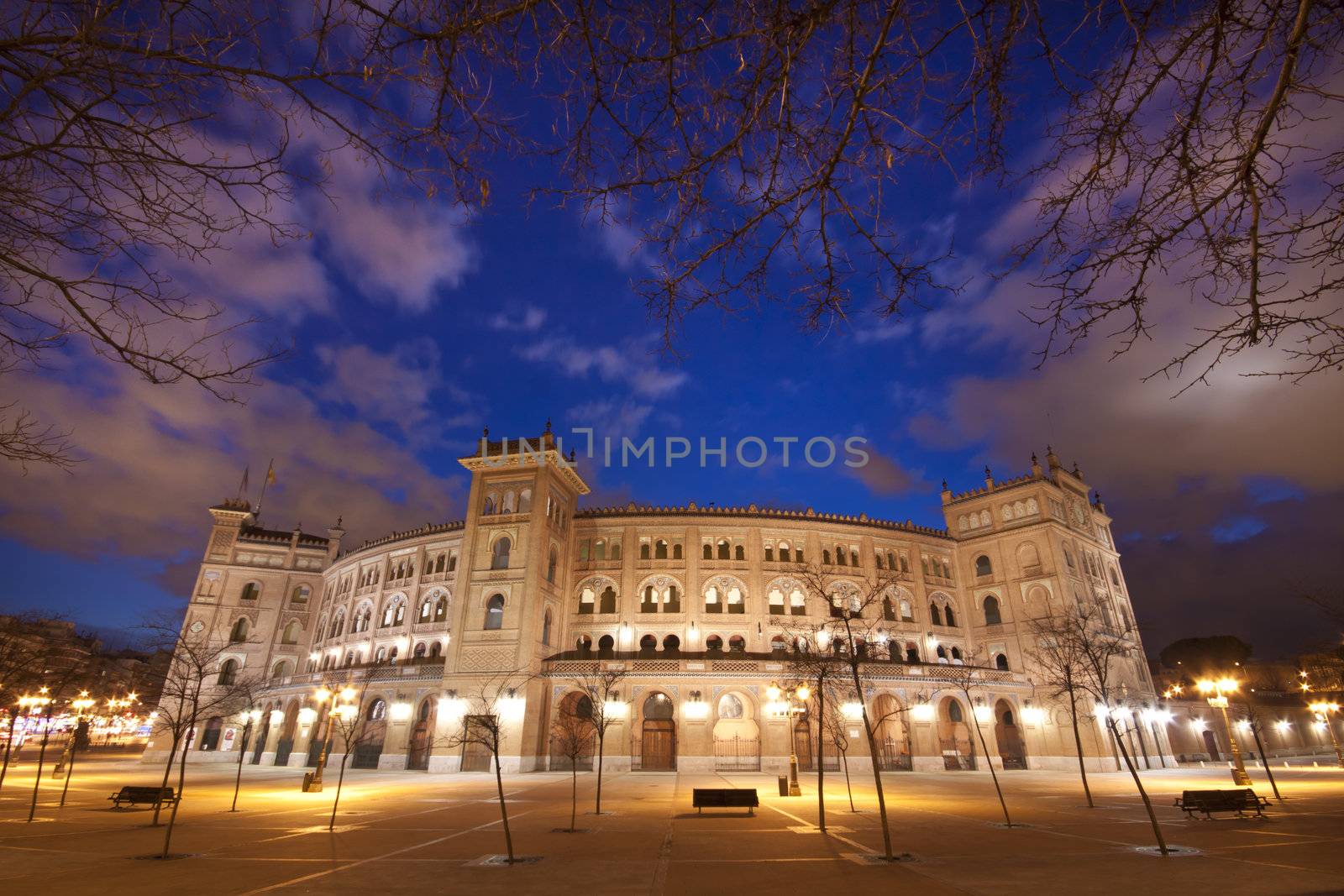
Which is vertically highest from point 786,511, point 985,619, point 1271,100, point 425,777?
point 786,511

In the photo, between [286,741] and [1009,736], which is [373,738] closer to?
[286,741]

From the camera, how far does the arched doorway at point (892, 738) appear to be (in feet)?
117

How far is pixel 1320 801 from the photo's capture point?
18328mm

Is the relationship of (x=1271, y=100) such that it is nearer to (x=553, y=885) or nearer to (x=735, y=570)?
(x=553, y=885)

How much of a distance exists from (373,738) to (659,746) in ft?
56.8

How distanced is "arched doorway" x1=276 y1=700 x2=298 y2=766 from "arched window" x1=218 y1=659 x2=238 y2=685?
28.3 ft

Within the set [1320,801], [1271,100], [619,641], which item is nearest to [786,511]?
[619,641]

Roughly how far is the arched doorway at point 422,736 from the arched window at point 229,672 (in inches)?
860

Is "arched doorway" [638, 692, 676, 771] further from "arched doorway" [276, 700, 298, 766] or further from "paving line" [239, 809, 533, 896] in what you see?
"arched doorway" [276, 700, 298, 766]

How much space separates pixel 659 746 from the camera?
115 feet

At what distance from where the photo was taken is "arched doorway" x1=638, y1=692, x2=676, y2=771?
34.6 meters

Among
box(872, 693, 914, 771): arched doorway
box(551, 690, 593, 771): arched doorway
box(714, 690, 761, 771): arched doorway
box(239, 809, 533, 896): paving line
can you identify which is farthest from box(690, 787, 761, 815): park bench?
box(872, 693, 914, 771): arched doorway

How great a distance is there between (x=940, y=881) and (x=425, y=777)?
2787cm

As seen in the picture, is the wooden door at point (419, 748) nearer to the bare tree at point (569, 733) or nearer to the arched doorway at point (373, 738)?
the arched doorway at point (373, 738)
